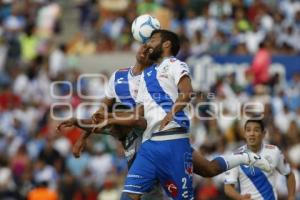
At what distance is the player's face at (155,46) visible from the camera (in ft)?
45.6

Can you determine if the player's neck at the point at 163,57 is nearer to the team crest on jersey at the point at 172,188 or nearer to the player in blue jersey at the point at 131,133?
the player in blue jersey at the point at 131,133

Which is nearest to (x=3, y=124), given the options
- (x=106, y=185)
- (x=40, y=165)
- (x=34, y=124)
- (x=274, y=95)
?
(x=34, y=124)

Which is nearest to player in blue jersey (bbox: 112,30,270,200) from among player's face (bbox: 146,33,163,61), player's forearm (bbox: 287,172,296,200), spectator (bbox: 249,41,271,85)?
player's face (bbox: 146,33,163,61)

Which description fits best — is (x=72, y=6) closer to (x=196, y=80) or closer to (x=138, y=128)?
(x=196, y=80)

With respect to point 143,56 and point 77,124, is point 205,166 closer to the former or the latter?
point 143,56

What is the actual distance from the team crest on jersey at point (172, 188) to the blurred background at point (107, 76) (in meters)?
7.21

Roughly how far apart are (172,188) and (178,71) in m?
1.45

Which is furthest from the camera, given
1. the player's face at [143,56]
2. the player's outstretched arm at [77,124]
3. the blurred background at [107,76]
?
the blurred background at [107,76]

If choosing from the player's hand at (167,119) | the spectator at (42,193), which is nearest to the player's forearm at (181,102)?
the player's hand at (167,119)

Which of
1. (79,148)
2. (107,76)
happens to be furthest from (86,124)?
(107,76)

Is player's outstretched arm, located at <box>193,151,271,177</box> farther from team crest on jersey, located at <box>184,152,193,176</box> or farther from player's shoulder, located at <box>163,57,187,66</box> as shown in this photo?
player's shoulder, located at <box>163,57,187,66</box>

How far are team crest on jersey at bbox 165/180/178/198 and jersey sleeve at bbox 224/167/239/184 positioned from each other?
1.40 metres

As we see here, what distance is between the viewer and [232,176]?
14758 mm

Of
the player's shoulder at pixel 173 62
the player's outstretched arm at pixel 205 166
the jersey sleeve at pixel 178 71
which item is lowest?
the player's outstretched arm at pixel 205 166
